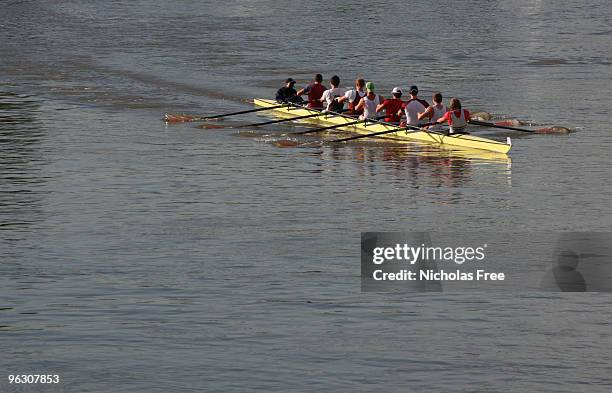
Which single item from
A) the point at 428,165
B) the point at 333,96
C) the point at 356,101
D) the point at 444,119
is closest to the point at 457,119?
the point at 444,119

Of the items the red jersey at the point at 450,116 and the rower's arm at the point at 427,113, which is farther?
the rower's arm at the point at 427,113

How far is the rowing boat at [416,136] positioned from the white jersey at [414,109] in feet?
1.43

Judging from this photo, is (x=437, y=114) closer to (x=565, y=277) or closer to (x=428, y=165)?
(x=428, y=165)

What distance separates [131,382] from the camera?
963 inches

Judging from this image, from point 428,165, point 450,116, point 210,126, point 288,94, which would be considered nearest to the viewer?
point 428,165

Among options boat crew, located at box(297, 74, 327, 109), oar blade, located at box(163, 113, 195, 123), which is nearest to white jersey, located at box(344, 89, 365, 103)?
boat crew, located at box(297, 74, 327, 109)

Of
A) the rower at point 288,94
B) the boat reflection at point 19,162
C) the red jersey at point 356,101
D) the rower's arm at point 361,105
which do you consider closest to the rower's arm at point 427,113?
the rower's arm at point 361,105

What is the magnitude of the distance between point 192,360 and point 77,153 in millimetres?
25951

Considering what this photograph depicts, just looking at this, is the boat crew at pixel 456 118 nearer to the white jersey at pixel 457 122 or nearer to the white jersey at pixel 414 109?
the white jersey at pixel 457 122

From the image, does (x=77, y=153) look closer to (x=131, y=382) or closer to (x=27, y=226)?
(x=27, y=226)

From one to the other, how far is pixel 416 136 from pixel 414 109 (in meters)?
1.10

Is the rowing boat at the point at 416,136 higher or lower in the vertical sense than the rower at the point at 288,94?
lower

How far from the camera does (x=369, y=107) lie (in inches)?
2063

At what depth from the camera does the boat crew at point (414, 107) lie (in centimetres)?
4919
